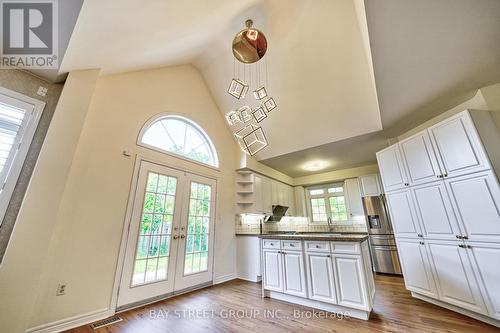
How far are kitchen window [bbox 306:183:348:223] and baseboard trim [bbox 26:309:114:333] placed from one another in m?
5.54

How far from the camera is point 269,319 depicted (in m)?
2.33

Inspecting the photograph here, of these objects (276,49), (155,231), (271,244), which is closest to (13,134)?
(155,231)

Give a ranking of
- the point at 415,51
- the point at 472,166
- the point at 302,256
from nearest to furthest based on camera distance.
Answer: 1. the point at 415,51
2. the point at 472,166
3. the point at 302,256

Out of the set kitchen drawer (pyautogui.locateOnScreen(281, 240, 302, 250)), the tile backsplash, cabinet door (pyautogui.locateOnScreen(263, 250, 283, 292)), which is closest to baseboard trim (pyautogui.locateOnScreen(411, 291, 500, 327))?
kitchen drawer (pyautogui.locateOnScreen(281, 240, 302, 250))

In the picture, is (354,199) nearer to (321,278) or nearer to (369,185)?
(369,185)

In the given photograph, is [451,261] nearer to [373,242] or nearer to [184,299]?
[373,242]

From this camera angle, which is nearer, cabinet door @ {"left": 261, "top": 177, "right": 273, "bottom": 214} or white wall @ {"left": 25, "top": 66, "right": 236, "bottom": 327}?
white wall @ {"left": 25, "top": 66, "right": 236, "bottom": 327}

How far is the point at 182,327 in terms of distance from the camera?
84.9 inches

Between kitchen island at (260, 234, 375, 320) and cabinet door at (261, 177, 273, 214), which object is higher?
cabinet door at (261, 177, 273, 214)

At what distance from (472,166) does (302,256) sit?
7.90ft

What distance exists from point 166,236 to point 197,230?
647 mm

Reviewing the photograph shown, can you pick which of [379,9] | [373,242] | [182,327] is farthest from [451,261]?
[182,327]

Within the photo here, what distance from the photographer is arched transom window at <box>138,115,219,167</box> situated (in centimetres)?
331

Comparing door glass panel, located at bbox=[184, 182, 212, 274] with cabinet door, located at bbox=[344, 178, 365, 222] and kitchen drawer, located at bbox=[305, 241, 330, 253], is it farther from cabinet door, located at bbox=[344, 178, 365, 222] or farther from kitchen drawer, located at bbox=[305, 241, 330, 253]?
cabinet door, located at bbox=[344, 178, 365, 222]
